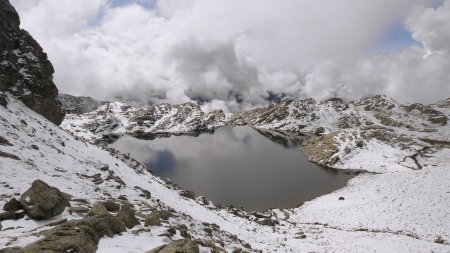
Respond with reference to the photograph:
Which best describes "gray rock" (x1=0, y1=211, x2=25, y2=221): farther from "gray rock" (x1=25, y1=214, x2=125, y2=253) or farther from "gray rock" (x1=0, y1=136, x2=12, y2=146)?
"gray rock" (x1=0, y1=136, x2=12, y2=146)

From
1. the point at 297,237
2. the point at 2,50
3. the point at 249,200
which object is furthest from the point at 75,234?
the point at 249,200

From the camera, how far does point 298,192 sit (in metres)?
88.0

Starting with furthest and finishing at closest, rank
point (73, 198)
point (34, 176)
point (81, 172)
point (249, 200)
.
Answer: point (249, 200), point (81, 172), point (34, 176), point (73, 198)

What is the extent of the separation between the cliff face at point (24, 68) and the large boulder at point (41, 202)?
29510mm

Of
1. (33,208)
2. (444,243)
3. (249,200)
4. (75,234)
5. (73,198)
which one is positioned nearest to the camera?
(75,234)

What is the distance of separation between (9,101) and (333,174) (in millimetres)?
95773

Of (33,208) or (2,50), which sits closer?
(33,208)

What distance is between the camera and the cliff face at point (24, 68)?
4459cm

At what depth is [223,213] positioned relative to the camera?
4469 centimetres

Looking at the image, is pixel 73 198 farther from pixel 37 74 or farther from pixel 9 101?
pixel 37 74

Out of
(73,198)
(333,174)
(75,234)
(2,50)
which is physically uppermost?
(333,174)

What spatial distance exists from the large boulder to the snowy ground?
1.36 feet

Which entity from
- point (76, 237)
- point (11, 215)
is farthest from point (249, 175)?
point (76, 237)

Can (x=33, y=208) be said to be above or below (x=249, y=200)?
below
